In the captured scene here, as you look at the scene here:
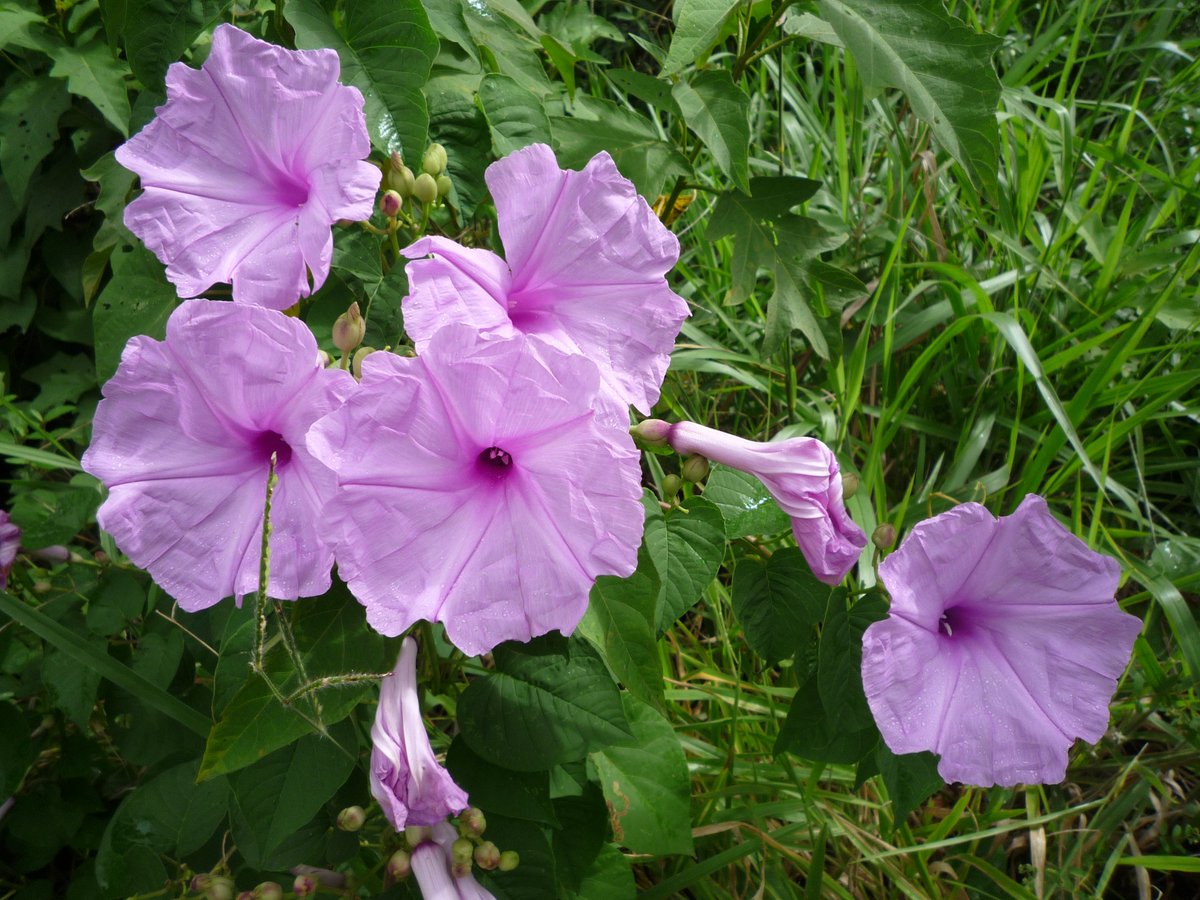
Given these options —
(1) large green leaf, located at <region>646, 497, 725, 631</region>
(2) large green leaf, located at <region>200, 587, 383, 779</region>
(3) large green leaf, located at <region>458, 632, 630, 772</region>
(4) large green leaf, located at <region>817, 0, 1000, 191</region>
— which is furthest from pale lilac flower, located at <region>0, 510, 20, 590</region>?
(4) large green leaf, located at <region>817, 0, 1000, 191</region>

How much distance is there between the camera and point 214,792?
1702 millimetres

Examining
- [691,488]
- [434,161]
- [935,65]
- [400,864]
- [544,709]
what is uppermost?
[935,65]

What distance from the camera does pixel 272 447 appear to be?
1.23 m

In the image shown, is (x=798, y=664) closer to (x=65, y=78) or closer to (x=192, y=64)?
(x=192, y=64)

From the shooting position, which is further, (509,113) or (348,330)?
(509,113)

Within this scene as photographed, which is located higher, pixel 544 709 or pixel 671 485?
pixel 671 485

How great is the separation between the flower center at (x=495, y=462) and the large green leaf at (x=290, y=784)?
459 mm

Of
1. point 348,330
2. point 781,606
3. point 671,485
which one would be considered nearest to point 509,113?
point 348,330

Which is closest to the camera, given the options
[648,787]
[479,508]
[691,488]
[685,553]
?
[479,508]

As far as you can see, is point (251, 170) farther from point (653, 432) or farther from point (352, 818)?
point (352, 818)

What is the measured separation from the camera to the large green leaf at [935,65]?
1420mm

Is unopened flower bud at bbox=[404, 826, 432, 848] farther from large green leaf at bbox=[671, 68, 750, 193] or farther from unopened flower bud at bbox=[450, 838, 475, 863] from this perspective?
large green leaf at bbox=[671, 68, 750, 193]

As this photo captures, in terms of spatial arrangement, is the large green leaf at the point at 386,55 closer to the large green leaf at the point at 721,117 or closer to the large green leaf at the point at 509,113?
the large green leaf at the point at 509,113

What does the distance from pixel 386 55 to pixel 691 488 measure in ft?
4.35
